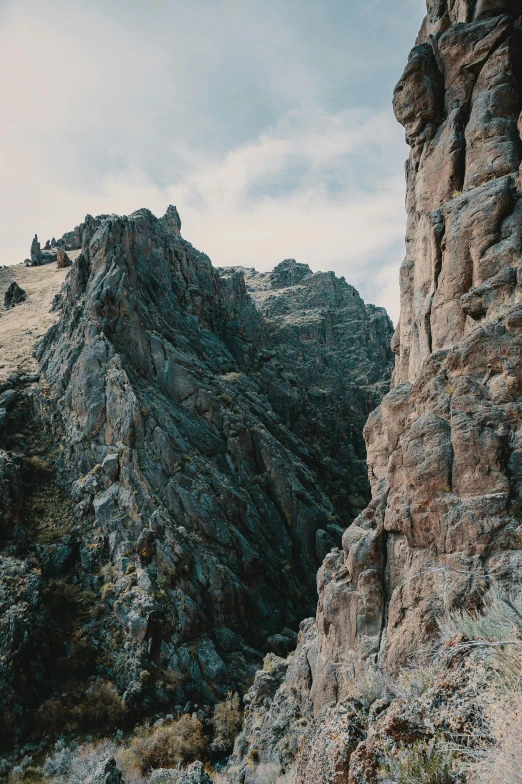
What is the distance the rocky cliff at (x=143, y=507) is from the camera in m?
26.8

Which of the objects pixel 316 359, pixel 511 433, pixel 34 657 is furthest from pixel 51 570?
pixel 316 359

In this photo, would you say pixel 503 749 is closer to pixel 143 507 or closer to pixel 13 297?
pixel 143 507

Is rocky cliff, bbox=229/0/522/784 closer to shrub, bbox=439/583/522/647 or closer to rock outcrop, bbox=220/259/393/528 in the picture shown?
shrub, bbox=439/583/522/647

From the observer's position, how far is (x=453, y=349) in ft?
46.2

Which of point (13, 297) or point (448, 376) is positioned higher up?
point (13, 297)

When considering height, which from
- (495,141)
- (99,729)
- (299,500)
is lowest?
(99,729)

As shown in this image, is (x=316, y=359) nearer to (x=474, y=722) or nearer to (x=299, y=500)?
(x=299, y=500)

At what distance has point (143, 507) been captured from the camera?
32531 mm

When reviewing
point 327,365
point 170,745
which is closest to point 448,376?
point 170,745

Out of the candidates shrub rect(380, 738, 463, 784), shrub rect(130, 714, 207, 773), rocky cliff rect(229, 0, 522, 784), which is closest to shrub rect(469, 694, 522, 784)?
shrub rect(380, 738, 463, 784)

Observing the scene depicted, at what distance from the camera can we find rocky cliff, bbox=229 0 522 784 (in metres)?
11.4

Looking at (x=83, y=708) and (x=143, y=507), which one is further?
(x=143, y=507)

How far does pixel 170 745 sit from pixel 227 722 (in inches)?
124

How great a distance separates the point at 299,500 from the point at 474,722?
1415 inches
